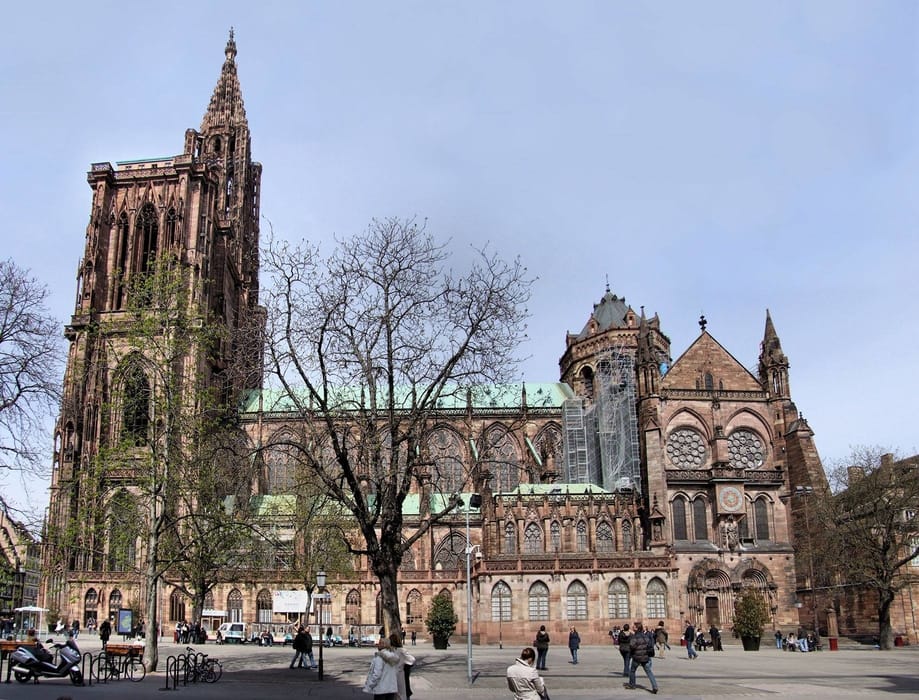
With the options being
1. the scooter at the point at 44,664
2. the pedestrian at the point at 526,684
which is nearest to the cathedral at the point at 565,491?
the scooter at the point at 44,664

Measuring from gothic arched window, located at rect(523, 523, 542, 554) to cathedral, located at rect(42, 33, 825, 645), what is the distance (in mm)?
80

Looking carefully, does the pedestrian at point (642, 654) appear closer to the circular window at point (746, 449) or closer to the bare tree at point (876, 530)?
the bare tree at point (876, 530)

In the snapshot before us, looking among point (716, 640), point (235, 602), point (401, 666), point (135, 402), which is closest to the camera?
point (401, 666)

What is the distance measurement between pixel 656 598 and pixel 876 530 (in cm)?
1424

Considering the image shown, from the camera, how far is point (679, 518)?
6419 centimetres

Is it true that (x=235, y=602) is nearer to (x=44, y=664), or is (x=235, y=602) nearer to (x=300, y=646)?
(x=300, y=646)

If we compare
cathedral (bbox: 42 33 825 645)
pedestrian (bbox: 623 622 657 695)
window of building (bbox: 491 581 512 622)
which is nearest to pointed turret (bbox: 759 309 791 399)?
cathedral (bbox: 42 33 825 645)

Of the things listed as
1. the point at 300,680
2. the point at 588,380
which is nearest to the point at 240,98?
the point at 588,380

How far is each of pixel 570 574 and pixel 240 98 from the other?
70.5 m

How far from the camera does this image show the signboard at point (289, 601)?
178 feet

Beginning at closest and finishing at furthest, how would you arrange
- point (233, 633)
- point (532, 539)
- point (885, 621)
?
1. point (885, 621)
2. point (233, 633)
3. point (532, 539)

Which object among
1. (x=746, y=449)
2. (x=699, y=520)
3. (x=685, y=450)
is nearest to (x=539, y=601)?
(x=699, y=520)

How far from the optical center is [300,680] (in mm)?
25984

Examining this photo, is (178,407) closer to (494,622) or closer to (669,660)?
(669,660)
